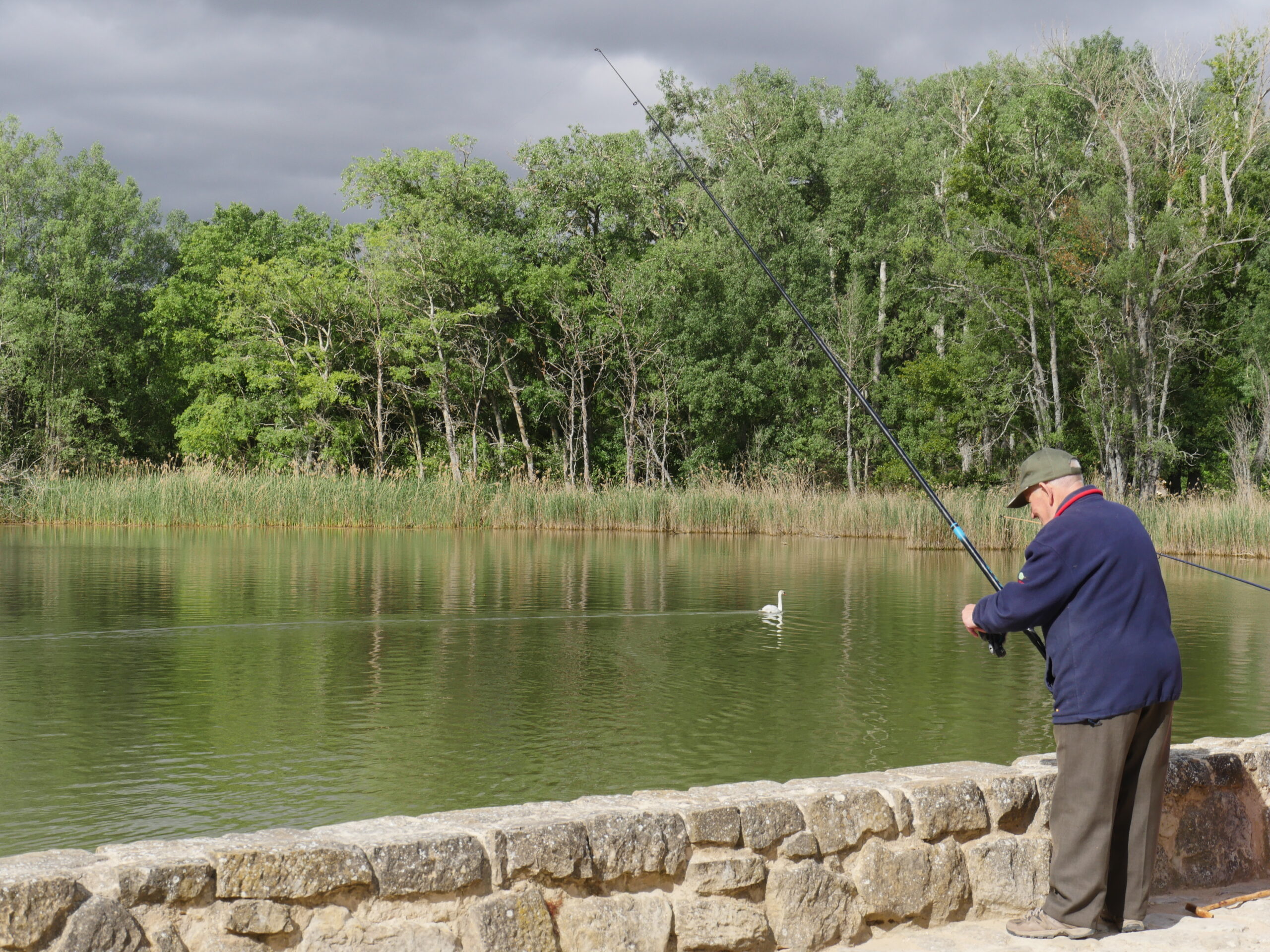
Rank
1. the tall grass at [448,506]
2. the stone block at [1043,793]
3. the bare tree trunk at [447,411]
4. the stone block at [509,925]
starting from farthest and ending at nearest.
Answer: the bare tree trunk at [447,411] → the tall grass at [448,506] → the stone block at [1043,793] → the stone block at [509,925]

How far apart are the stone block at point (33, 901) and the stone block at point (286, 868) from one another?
1.09 feet

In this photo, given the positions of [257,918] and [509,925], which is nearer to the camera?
[257,918]

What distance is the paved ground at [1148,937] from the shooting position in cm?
377

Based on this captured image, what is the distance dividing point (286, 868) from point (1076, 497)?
2471mm

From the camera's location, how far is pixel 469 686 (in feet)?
33.5

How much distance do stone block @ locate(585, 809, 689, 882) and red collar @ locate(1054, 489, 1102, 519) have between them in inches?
57.2

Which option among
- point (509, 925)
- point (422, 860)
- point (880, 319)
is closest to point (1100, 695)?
point (509, 925)

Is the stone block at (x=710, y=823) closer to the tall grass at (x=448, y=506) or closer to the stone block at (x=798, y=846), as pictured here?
the stone block at (x=798, y=846)

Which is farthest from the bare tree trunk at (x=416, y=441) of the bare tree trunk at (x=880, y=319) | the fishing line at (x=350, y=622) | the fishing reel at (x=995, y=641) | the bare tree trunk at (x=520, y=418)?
the fishing reel at (x=995, y=641)

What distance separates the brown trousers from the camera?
3.76m

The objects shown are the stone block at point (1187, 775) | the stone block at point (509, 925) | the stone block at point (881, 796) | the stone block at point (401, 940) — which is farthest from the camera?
the stone block at point (1187, 775)

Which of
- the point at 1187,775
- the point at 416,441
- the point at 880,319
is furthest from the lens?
the point at 416,441

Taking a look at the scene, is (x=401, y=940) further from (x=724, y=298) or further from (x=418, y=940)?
(x=724, y=298)

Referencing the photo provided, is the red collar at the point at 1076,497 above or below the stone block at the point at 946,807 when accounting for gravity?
above
